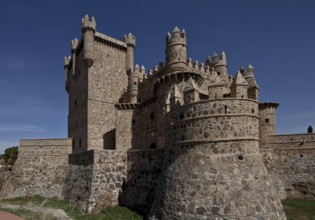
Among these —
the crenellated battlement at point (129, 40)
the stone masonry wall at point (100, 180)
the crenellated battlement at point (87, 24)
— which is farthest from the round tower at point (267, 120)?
the crenellated battlement at point (87, 24)

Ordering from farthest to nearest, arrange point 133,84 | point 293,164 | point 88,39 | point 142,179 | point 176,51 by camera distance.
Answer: point 133,84, point 88,39, point 176,51, point 293,164, point 142,179

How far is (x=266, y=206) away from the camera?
38.4 ft

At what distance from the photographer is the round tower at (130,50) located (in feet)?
108

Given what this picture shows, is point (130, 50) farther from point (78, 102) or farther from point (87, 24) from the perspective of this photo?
point (78, 102)

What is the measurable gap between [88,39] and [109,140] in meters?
11.8

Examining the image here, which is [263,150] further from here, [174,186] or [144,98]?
[144,98]

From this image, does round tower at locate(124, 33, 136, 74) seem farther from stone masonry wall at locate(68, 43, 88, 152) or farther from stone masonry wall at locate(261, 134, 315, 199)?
stone masonry wall at locate(261, 134, 315, 199)

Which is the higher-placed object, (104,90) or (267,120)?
(104,90)

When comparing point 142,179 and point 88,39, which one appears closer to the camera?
point 142,179

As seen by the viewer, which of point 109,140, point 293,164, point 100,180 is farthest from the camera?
point 109,140

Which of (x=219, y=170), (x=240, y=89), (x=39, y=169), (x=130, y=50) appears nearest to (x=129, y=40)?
(x=130, y=50)

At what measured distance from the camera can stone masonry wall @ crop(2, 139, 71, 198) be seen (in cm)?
2452

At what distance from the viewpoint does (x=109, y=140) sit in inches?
1180

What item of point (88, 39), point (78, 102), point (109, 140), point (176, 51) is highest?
point (88, 39)
